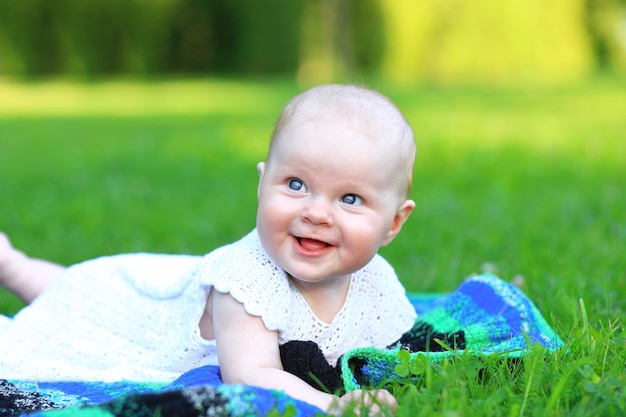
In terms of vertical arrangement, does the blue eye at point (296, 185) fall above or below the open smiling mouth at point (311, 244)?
above

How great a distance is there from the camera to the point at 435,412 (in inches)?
69.1

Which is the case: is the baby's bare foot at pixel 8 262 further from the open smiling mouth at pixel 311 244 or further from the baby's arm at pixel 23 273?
the open smiling mouth at pixel 311 244

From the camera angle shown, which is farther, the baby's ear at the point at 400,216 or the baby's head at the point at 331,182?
the baby's ear at the point at 400,216

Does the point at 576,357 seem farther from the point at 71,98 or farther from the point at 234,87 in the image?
the point at 234,87

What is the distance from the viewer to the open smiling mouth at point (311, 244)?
2.13 metres

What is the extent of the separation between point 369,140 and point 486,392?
2.25 feet

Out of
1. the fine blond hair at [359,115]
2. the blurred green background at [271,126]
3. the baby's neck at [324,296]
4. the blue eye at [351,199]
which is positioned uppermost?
the fine blond hair at [359,115]

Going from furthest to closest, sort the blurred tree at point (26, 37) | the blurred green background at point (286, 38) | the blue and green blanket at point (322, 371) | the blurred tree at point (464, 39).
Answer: the blurred tree at point (464, 39) → the blurred green background at point (286, 38) → the blurred tree at point (26, 37) → the blue and green blanket at point (322, 371)

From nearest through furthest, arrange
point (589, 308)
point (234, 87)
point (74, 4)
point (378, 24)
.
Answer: point (589, 308), point (234, 87), point (74, 4), point (378, 24)

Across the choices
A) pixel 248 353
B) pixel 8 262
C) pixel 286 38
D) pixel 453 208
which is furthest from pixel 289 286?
pixel 286 38

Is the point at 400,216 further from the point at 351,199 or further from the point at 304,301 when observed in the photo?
the point at 304,301

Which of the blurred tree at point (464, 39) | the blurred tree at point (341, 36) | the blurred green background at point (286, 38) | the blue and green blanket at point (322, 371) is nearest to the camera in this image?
the blue and green blanket at point (322, 371)

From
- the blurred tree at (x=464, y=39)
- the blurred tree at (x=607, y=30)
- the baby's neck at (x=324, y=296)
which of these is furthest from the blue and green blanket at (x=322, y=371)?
the blurred tree at (x=607, y=30)

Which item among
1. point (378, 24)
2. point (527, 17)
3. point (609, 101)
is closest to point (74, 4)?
point (378, 24)
